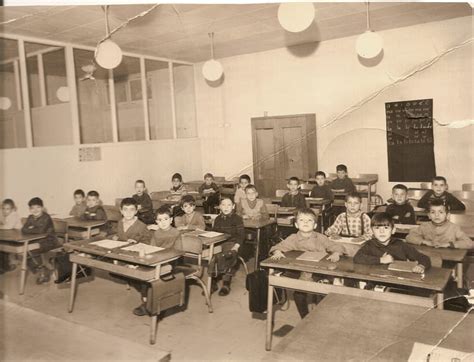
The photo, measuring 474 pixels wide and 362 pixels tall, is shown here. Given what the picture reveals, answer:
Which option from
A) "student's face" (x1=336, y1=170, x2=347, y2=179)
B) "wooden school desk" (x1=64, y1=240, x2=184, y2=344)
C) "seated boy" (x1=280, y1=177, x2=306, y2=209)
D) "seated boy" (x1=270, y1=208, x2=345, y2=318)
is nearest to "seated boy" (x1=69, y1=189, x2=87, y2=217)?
"wooden school desk" (x1=64, y1=240, x2=184, y2=344)

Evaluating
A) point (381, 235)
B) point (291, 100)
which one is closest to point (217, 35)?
point (291, 100)

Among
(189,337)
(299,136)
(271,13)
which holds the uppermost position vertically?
(271,13)

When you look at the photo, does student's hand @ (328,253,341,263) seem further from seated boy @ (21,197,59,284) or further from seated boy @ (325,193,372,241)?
seated boy @ (21,197,59,284)

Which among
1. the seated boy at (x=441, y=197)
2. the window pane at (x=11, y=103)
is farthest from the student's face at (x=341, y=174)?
the window pane at (x=11, y=103)

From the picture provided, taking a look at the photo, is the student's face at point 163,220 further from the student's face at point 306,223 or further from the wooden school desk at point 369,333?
the wooden school desk at point 369,333

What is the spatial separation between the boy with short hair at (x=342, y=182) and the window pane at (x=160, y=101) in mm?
3634

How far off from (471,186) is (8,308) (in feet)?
17.8

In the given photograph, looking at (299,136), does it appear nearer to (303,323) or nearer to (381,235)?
(381,235)

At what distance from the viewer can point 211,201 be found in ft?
21.5

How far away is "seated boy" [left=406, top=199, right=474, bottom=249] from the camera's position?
3.05 m

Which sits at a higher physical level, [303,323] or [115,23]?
[115,23]

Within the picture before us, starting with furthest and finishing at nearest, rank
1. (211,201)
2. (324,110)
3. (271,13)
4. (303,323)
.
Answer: (324,110) → (211,201) → (271,13) → (303,323)

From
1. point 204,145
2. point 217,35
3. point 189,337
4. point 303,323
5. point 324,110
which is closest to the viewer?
point 303,323

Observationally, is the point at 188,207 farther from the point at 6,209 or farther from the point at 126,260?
the point at 6,209
